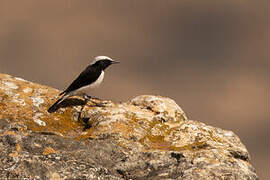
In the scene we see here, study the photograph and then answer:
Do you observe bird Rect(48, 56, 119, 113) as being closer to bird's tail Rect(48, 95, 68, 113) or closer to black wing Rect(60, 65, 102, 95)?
black wing Rect(60, 65, 102, 95)

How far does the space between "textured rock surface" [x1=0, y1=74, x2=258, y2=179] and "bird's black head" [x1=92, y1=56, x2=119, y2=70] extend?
2.30 meters

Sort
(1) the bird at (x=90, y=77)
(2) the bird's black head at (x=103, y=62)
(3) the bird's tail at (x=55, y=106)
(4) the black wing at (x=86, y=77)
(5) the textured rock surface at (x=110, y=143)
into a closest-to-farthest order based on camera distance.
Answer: (5) the textured rock surface at (x=110, y=143), (3) the bird's tail at (x=55, y=106), (1) the bird at (x=90, y=77), (4) the black wing at (x=86, y=77), (2) the bird's black head at (x=103, y=62)

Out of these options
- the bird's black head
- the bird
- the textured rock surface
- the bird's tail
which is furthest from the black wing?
Result: the bird's tail

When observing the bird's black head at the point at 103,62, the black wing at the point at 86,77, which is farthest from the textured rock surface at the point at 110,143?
the bird's black head at the point at 103,62

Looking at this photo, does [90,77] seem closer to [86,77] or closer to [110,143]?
[86,77]

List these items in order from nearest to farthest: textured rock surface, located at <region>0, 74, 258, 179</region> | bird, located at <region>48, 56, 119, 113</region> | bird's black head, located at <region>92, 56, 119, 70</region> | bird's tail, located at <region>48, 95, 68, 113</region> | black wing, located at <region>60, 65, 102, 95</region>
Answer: textured rock surface, located at <region>0, 74, 258, 179</region>
bird's tail, located at <region>48, 95, 68, 113</region>
bird, located at <region>48, 56, 119, 113</region>
black wing, located at <region>60, 65, 102, 95</region>
bird's black head, located at <region>92, 56, 119, 70</region>

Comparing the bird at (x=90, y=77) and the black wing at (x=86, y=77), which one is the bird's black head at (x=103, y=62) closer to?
the bird at (x=90, y=77)

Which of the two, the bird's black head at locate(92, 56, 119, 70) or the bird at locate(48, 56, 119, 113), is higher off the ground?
the bird's black head at locate(92, 56, 119, 70)

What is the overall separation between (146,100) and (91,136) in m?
2.94

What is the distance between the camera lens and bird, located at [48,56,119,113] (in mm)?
12234

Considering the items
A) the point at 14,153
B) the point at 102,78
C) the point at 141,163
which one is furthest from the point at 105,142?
the point at 102,78

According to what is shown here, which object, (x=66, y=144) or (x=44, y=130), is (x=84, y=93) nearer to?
(x=44, y=130)

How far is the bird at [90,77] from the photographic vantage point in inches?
482

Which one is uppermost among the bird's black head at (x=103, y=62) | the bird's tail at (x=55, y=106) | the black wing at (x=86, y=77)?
the bird's black head at (x=103, y=62)
